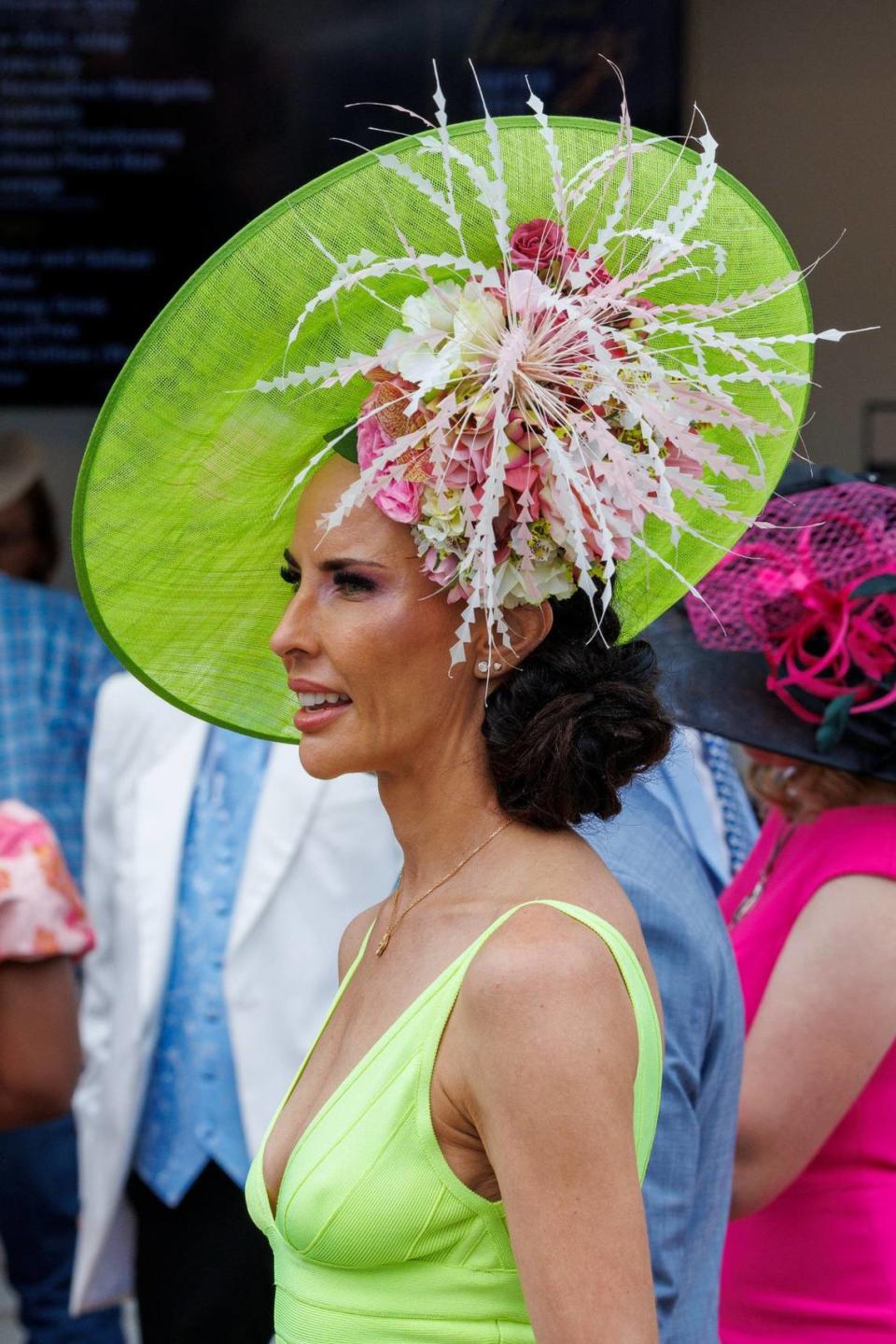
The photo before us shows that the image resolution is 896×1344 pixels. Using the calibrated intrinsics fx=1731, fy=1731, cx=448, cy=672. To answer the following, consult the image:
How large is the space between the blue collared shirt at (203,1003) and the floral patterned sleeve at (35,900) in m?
0.52

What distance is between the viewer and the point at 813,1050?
220cm

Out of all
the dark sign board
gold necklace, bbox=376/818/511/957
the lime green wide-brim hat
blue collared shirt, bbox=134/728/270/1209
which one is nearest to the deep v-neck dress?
gold necklace, bbox=376/818/511/957

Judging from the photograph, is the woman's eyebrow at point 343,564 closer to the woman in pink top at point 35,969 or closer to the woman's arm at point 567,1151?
the woman's arm at point 567,1151

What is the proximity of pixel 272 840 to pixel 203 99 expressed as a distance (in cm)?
247

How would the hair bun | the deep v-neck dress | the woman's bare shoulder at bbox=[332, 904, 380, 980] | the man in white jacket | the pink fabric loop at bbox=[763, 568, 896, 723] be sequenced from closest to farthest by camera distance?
the deep v-neck dress → the hair bun → the woman's bare shoulder at bbox=[332, 904, 380, 980] → the pink fabric loop at bbox=[763, 568, 896, 723] → the man in white jacket

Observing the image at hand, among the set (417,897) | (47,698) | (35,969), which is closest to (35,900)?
(35,969)

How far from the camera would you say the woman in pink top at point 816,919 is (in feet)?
7.23

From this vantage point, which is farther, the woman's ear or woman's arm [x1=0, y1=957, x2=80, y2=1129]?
woman's arm [x1=0, y1=957, x2=80, y2=1129]

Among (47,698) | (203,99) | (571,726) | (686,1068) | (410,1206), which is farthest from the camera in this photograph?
(203,99)

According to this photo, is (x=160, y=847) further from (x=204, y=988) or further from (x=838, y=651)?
(x=838, y=651)

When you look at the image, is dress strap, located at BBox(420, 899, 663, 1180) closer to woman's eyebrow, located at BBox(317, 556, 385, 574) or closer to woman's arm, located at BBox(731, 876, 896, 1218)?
woman's eyebrow, located at BBox(317, 556, 385, 574)

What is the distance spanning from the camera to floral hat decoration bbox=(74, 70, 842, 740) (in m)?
1.55

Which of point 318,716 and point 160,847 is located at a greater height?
point 318,716

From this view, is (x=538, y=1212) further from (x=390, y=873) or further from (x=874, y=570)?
(x=390, y=873)
